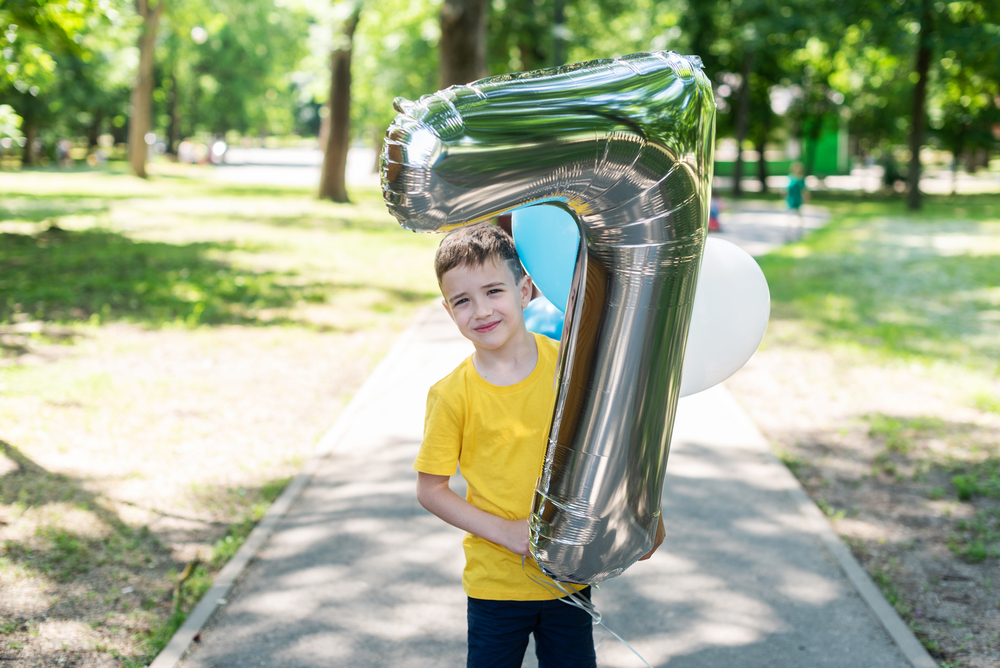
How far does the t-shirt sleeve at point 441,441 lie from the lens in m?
1.94

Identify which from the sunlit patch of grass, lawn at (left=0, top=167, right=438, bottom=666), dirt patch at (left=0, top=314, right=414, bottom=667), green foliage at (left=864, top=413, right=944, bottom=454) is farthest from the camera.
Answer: the sunlit patch of grass

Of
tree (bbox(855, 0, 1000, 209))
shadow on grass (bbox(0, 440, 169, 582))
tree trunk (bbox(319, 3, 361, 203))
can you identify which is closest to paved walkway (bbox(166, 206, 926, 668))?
shadow on grass (bbox(0, 440, 169, 582))

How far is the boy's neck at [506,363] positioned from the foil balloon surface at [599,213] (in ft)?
0.83

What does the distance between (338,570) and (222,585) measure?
0.50m

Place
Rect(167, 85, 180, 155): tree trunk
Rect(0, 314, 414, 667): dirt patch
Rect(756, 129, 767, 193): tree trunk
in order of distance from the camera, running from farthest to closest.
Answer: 1. Rect(167, 85, 180, 155): tree trunk
2. Rect(756, 129, 767, 193): tree trunk
3. Rect(0, 314, 414, 667): dirt patch

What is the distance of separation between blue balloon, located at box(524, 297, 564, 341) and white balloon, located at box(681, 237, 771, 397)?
0.38 meters

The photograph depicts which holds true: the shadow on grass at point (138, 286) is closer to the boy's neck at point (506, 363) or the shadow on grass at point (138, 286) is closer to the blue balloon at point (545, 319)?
the blue balloon at point (545, 319)

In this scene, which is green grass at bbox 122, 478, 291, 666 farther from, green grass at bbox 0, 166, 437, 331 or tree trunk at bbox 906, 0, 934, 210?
tree trunk at bbox 906, 0, 934, 210

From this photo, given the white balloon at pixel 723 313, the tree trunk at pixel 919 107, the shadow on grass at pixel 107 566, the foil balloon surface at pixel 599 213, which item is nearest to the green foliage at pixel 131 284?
the shadow on grass at pixel 107 566

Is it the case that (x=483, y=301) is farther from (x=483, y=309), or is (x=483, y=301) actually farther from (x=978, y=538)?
(x=978, y=538)

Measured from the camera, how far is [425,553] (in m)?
3.95

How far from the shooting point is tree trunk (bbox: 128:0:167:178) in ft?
90.5

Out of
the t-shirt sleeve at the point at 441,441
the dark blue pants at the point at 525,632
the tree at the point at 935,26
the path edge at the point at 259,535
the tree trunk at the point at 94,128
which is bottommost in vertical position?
the path edge at the point at 259,535

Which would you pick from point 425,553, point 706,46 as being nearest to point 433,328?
point 425,553
